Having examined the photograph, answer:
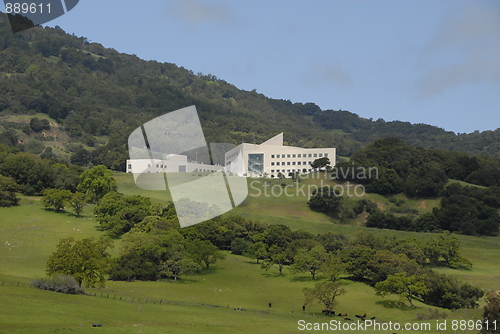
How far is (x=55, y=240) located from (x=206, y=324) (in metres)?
31.1

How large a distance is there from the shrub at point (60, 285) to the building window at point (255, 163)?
82.1 metres

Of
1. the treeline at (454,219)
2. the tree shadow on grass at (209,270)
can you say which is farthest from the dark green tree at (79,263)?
the treeline at (454,219)

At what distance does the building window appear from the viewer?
116688 mm

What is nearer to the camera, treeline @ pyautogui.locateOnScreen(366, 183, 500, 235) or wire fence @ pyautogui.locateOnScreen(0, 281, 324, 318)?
wire fence @ pyautogui.locateOnScreen(0, 281, 324, 318)

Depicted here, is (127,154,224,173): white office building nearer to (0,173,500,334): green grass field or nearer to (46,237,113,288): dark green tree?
(0,173,500,334): green grass field

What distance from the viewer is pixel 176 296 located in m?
41.7

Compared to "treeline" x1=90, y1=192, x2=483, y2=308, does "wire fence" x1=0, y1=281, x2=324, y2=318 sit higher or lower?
lower

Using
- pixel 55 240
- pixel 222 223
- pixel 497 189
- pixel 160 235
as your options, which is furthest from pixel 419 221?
pixel 55 240

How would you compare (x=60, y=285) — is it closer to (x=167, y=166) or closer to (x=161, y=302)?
(x=161, y=302)

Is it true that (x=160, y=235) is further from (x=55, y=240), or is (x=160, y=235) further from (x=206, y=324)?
(x=206, y=324)

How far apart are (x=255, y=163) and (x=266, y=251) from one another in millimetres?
58367

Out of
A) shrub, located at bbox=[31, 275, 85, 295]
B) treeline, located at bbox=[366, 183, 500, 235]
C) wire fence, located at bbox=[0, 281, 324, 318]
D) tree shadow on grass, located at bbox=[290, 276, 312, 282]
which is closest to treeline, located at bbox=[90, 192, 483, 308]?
tree shadow on grass, located at bbox=[290, 276, 312, 282]

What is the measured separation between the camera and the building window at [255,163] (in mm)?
116688

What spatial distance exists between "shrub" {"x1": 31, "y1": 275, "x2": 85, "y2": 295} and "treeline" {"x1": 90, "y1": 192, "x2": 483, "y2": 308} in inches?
433
